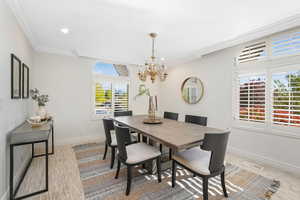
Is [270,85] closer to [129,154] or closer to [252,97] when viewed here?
[252,97]

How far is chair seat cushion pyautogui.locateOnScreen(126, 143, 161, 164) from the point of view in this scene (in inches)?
74.8

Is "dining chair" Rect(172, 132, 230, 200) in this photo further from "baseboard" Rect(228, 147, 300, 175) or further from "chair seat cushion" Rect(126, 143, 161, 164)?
"baseboard" Rect(228, 147, 300, 175)

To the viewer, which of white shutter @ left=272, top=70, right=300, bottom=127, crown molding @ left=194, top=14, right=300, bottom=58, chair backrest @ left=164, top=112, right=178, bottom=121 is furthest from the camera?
chair backrest @ left=164, top=112, right=178, bottom=121

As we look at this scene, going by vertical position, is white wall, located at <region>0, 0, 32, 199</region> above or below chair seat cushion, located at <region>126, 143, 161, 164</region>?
above

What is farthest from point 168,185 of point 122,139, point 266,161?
point 266,161

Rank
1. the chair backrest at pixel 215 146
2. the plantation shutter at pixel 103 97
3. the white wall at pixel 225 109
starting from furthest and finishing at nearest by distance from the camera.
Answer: the plantation shutter at pixel 103 97, the white wall at pixel 225 109, the chair backrest at pixel 215 146

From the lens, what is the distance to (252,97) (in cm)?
292

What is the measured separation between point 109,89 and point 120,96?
17.0 inches

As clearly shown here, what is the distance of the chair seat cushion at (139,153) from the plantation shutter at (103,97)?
2.38m

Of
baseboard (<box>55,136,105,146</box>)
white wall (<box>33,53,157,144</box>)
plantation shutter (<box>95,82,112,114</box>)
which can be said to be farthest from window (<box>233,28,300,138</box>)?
white wall (<box>33,53,157,144</box>)

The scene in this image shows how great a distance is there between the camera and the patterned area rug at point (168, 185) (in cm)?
182

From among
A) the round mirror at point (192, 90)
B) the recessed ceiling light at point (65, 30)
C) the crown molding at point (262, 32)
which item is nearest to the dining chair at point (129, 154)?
the recessed ceiling light at point (65, 30)

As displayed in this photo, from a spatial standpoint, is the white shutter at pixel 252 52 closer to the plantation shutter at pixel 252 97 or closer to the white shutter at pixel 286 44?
the white shutter at pixel 286 44

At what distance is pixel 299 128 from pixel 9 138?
4416 mm
